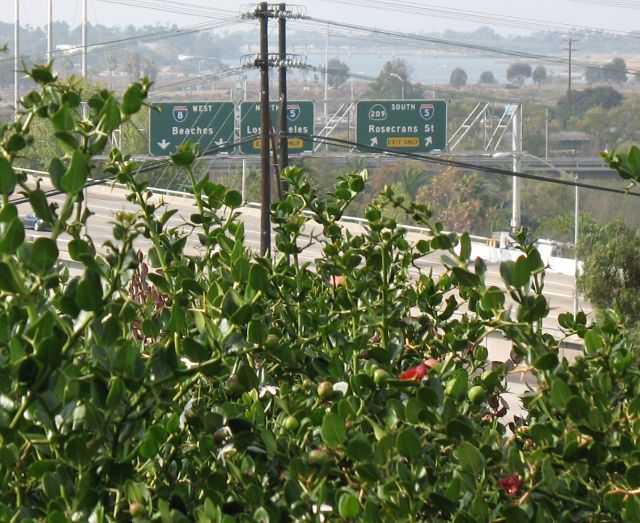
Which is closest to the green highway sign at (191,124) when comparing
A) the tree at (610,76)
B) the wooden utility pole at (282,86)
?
the wooden utility pole at (282,86)

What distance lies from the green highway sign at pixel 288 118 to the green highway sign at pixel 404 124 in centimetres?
154

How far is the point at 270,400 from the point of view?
2582 mm

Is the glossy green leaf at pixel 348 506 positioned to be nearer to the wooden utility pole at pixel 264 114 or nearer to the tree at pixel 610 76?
the wooden utility pole at pixel 264 114

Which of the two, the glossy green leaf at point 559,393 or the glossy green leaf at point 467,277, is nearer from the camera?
the glossy green leaf at point 559,393

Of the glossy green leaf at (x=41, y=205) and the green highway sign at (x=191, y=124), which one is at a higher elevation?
the glossy green leaf at (x=41, y=205)

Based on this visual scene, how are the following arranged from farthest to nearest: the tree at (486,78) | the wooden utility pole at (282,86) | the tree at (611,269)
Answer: the tree at (486,78) < the tree at (611,269) < the wooden utility pole at (282,86)

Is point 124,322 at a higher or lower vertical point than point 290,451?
higher

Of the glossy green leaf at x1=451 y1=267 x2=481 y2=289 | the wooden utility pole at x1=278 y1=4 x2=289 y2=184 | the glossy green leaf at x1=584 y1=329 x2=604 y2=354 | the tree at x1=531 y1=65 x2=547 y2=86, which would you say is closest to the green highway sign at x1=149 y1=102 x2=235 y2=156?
the wooden utility pole at x1=278 y1=4 x2=289 y2=184

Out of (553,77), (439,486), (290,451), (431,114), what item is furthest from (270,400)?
(553,77)

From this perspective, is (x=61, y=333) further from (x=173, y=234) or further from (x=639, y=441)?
(x=173, y=234)

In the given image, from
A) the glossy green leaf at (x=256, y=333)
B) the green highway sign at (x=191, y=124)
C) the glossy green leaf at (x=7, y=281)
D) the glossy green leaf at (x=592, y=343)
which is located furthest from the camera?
the green highway sign at (x=191, y=124)

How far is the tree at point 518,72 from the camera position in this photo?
145375 mm

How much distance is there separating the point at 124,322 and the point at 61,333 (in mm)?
429

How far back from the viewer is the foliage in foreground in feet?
6.32
